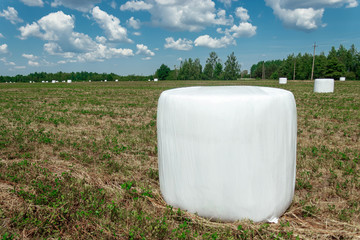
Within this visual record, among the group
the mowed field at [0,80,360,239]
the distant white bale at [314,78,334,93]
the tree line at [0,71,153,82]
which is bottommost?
the mowed field at [0,80,360,239]

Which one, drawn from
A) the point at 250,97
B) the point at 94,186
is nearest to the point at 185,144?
the point at 250,97

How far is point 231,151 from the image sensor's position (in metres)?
2.71

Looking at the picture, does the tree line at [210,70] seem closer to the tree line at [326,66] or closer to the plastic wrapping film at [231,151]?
the tree line at [326,66]

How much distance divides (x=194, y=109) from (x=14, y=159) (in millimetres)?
4431

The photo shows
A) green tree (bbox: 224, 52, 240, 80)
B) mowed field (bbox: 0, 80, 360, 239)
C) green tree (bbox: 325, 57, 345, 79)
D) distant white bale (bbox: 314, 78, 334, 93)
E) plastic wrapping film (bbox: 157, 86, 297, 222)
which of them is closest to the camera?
plastic wrapping film (bbox: 157, 86, 297, 222)

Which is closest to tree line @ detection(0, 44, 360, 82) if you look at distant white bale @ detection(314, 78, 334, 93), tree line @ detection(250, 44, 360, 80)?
tree line @ detection(250, 44, 360, 80)

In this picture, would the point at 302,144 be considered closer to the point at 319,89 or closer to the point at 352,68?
the point at 319,89

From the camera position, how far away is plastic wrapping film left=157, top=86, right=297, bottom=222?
8.86 feet

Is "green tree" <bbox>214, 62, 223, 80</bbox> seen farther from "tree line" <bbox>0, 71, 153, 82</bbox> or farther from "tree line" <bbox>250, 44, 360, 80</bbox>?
"tree line" <bbox>0, 71, 153, 82</bbox>

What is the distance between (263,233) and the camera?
112 inches

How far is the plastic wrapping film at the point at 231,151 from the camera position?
270cm

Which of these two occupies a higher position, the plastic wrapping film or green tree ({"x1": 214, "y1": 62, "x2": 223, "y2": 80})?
green tree ({"x1": 214, "y1": 62, "x2": 223, "y2": 80})

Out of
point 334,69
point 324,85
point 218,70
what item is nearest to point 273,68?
point 218,70

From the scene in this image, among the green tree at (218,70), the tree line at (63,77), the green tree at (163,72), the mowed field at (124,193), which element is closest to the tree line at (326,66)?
the green tree at (218,70)
